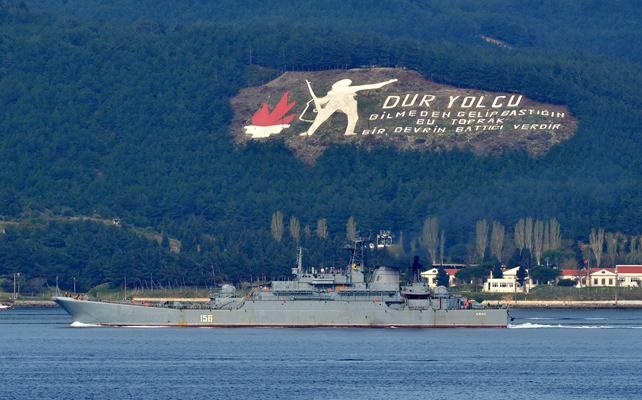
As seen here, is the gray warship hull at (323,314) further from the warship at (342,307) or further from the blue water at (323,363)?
the blue water at (323,363)

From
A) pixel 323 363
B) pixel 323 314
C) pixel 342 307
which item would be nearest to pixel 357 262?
pixel 342 307

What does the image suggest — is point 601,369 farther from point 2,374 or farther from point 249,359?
point 2,374

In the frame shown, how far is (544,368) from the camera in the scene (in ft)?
427

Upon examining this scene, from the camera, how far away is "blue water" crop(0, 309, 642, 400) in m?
116

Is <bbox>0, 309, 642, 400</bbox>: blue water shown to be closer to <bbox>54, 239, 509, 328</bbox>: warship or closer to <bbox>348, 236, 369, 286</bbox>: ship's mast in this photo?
<bbox>54, 239, 509, 328</bbox>: warship

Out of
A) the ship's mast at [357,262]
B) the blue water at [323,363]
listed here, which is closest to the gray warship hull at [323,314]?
the ship's mast at [357,262]

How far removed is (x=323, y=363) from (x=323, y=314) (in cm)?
3640

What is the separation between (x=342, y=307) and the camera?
168625 mm

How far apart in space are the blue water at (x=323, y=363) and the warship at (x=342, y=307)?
2.35 m

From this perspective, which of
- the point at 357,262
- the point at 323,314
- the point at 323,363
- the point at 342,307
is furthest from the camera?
the point at 357,262

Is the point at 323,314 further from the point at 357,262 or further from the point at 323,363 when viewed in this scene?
the point at 323,363

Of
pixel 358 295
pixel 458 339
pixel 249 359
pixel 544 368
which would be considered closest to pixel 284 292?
pixel 358 295

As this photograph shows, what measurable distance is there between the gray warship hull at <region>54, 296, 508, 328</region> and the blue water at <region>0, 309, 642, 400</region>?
2179 millimetres

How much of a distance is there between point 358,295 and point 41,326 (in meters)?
34.5
